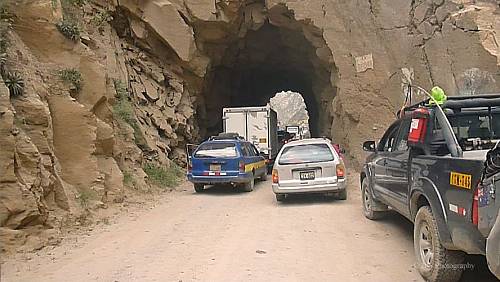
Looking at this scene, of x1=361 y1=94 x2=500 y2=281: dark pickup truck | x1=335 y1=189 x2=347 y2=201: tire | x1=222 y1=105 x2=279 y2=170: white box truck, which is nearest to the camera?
x1=361 y1=94 x2=500 y2=281: dark pickup truck

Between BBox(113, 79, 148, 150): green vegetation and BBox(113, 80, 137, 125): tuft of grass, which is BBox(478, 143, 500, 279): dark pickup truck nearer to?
BBox(113, 79, 148, 150): green vegetation

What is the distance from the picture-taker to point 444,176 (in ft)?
17.0

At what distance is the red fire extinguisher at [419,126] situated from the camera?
6.00m

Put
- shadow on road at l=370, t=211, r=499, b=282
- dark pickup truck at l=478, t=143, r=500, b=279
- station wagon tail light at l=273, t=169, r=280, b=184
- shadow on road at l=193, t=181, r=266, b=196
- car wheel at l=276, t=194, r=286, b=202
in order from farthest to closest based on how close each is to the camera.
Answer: shadow on road at l=193, t=181, r=266, b=196 < car wheel at l=276, t=194, r=286, b=202 < station wagon tail light at l=273, t=169, r=280, b=184 < shadow on road at l=370, t=211, r=499, b=282 < dark pickup truck at l=478, t=143, r=500, b=279

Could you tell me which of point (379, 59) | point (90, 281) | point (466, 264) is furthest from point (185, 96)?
point (466, 264)

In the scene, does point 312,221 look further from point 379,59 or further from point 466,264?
point 379,59

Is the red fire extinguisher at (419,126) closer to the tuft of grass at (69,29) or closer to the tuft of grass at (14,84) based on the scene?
the tuft of grass at (14,84)

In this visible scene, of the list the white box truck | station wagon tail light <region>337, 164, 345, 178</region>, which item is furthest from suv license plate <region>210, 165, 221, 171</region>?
the white box truck

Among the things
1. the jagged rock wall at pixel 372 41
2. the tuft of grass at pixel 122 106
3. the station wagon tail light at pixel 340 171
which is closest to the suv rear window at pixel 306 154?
the station wagon tail light at pixel 340 171

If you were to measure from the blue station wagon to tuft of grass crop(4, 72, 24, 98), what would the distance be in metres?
6.36

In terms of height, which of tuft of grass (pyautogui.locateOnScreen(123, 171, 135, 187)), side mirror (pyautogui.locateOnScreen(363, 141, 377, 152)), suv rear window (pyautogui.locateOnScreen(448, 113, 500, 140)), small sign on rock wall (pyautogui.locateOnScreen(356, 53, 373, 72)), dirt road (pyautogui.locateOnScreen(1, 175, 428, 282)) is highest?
small sign on rock wall (pyautogui.locateOnScreen(356, 53, 373, 72))

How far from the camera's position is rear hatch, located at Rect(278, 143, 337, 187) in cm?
1154

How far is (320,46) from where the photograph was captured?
20.6 meters

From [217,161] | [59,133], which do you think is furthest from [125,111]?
[59,133]
